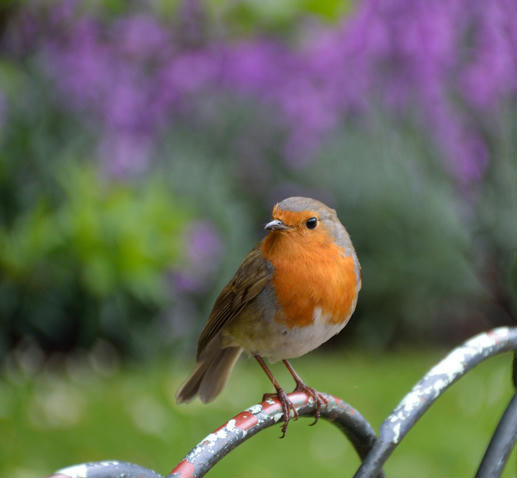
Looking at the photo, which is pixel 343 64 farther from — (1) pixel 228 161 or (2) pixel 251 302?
(2) pixel 251 302

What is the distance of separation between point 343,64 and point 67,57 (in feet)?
7.24

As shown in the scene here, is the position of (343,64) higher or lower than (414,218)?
higher

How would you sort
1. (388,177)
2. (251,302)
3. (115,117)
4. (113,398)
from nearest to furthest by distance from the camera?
1. (251,302)
2. (113,398)
3. (115,117)
4. (388,177)

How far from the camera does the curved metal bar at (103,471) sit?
833 mm

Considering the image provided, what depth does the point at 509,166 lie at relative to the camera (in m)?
4.27

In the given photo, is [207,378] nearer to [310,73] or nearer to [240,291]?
[240,291]

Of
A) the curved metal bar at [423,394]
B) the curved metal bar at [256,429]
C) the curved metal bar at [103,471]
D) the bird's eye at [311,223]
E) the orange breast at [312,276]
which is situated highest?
the bird's eye at [311,223]

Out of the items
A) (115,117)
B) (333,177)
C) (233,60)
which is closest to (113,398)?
(115,117)

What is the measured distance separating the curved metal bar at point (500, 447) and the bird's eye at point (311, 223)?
0.47 meters

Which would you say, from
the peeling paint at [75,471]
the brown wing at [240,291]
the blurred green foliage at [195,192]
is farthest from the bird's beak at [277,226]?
the blurred green foliage at [195,192]

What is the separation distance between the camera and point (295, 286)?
1549 millimetres

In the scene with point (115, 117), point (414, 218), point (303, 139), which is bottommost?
point (414, 218)

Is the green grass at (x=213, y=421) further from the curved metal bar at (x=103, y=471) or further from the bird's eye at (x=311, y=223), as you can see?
the curved metal bar at (x=103, y=471)

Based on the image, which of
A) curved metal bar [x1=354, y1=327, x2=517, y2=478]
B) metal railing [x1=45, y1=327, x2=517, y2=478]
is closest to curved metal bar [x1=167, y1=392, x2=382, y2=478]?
metal railing [x1=45, y1=327, x2=517, y2=478]
